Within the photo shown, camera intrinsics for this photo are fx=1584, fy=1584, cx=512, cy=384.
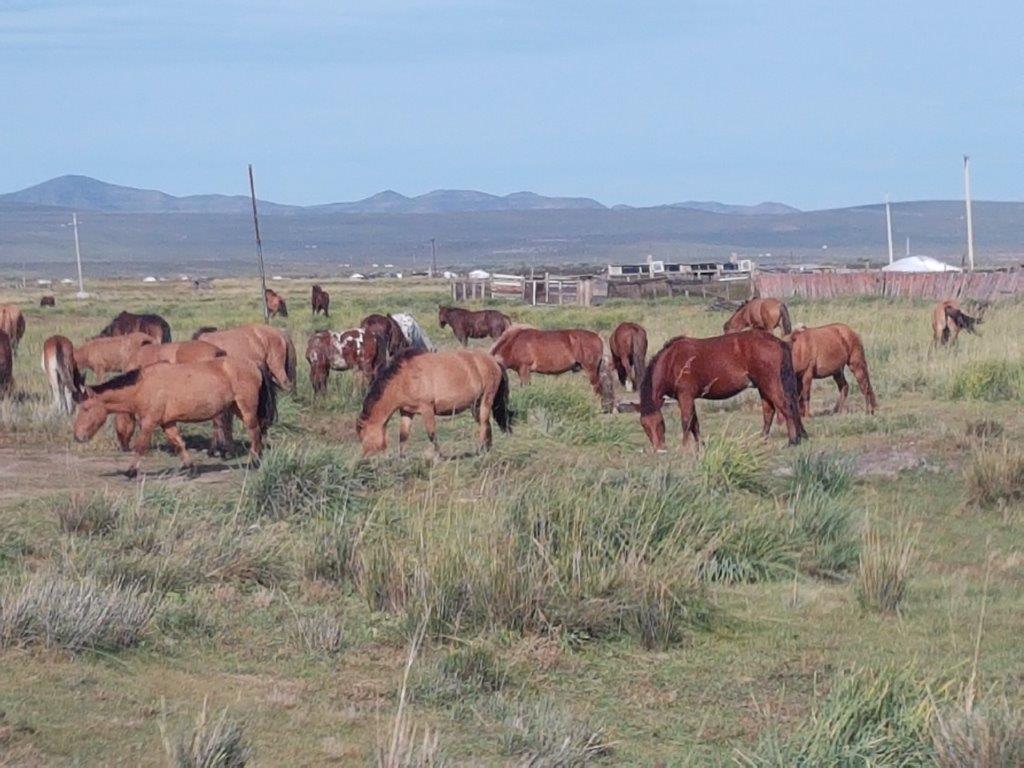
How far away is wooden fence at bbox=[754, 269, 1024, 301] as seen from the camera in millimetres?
46719

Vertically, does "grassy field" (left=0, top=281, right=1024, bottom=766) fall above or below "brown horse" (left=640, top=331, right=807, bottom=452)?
below

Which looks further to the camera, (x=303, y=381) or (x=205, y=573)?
A: (x=303, y=381)

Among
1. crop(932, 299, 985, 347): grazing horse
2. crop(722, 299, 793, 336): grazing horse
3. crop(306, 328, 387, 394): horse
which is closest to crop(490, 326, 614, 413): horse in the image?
crop(306, 328, 387, 394): horse

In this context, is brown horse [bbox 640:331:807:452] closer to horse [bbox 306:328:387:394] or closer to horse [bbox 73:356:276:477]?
horse [bbox 73:356:276:477]

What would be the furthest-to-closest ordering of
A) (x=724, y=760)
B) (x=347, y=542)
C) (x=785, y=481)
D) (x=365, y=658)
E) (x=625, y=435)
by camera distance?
(x=625, y=435)
(x=785, y=481)
(x=347, y=542)
(x=365, y=658)
(x=724, y=760)

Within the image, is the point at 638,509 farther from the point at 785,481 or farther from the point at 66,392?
the point at 66,392

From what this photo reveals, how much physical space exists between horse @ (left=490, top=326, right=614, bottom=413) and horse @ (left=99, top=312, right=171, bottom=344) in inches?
201

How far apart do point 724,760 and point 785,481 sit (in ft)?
22.4

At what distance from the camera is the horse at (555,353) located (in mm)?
22344

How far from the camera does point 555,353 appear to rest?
2245 centimetres

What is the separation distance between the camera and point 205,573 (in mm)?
9602

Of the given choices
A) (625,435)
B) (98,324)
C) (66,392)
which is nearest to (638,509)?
(625,435)

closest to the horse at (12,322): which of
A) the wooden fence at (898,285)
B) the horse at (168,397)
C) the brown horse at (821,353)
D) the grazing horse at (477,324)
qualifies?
the horse at (168,397)

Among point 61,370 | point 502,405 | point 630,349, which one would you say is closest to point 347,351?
point 630,349
